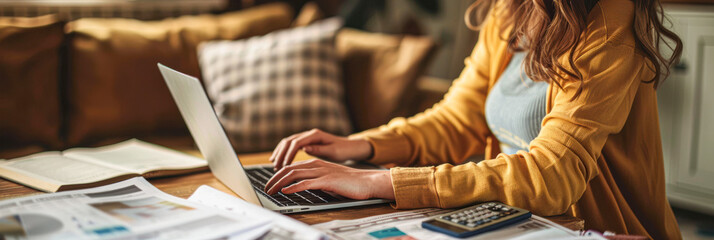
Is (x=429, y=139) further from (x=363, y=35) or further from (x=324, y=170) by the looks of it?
(x=363, y=35)

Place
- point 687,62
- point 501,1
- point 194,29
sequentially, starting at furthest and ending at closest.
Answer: point 687,62 < point 194,29 < point 501,1

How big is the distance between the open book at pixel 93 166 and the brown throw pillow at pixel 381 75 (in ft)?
2.83

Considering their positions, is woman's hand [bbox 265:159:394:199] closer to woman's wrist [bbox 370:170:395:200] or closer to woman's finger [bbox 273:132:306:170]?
woman's wrist [bbox 370:170:395:200]

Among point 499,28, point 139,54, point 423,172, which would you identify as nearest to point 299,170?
point 423,172

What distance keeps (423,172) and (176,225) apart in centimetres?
36

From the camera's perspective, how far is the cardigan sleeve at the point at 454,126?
1.22 metres

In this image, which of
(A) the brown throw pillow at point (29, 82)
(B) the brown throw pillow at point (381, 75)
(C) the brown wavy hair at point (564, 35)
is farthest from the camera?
(B) the brown throw pillow at point (381, 75)

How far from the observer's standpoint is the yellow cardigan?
33.2 inches

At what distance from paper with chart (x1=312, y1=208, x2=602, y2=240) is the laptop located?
0.08 m

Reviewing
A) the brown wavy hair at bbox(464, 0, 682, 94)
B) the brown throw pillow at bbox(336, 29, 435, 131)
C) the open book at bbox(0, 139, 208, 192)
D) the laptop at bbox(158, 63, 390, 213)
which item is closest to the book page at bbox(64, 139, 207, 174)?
the open book at bbox(0, 139, 208, 192)

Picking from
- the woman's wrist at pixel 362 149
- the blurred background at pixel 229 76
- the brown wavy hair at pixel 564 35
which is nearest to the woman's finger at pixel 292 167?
the woman's wrist at pixel 362 149

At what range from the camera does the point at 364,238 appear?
704mm

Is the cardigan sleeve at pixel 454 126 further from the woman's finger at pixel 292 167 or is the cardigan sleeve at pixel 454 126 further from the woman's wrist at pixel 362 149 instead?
the woman's finger at pixel 292 167

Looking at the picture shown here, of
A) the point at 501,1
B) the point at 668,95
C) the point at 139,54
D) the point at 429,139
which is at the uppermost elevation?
the point at 501,1
